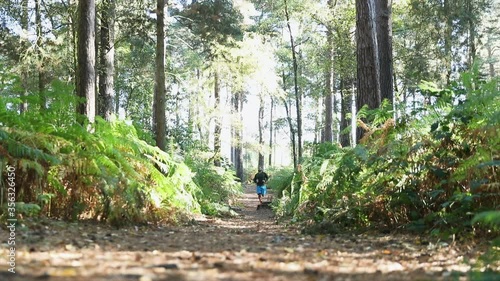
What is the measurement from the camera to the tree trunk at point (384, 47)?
9453mm

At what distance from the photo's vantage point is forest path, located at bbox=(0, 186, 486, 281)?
8.44ft

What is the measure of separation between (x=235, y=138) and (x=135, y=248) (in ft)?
65.5

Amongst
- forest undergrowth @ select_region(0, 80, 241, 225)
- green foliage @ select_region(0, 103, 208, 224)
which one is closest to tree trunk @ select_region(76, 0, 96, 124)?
forest undergrowth @ select_region(0, 80, 241, 225)

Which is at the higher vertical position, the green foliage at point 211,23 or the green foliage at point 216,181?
the green foliage at point 211,23

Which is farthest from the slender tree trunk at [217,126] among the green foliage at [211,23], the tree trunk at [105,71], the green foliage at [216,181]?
the tree trunk at [105,71]

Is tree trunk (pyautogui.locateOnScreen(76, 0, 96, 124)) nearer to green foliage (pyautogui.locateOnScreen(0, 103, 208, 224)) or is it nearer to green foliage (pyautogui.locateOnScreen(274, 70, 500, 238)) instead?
green foliage (pyautogui.locateOnScreen(0, 103, 208, 224))

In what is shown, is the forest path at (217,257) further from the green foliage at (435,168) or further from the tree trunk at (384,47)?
the tree trunk at (384,47)

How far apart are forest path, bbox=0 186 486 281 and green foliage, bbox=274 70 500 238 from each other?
0.48m

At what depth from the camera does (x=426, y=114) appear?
572 cm

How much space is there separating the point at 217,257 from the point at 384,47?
8243 mm

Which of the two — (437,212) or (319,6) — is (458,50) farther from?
(437,212)

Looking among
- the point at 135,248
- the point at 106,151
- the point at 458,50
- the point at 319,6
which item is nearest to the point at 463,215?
the point at 135,248

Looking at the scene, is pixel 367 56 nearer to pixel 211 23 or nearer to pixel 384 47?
pixel 384 47

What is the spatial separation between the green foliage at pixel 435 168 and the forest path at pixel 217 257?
48 centimetres
